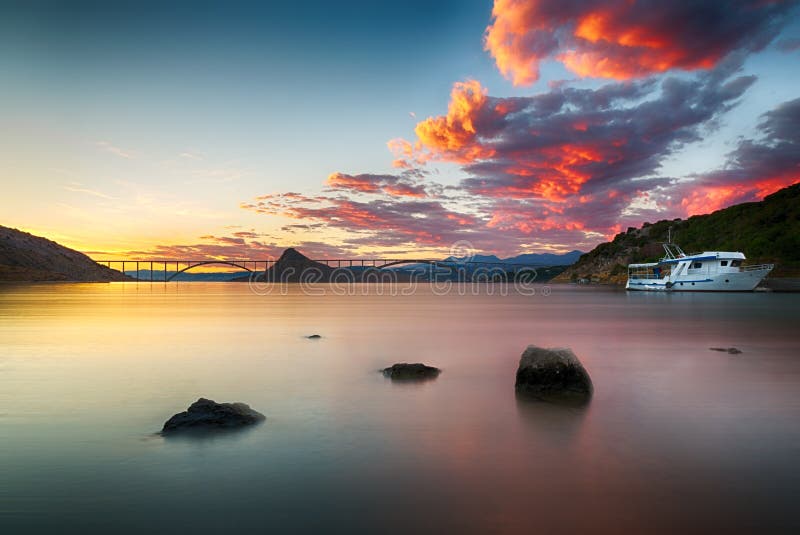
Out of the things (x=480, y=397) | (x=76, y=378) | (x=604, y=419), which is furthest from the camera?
(x=76, y=378)

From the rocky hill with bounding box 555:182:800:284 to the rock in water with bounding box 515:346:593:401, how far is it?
419ft

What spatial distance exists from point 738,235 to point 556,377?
151 m

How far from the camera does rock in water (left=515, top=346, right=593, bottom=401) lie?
13.4m

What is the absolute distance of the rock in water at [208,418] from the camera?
33.4 ft

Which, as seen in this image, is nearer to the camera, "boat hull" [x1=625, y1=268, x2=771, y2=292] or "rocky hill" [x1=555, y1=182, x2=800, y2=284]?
"boat hull" [x1=625, y1=268, x2=771, y2=292]

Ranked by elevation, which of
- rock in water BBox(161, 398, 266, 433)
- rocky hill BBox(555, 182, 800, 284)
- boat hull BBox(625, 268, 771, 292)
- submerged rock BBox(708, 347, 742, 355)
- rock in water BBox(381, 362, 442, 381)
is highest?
rocky hill BBox(555, 182, 800, 284)

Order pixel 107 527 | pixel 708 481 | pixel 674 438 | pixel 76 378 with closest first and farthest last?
pixel 107 527, pixel 708 481, pixel 674 438, pixel 76 378

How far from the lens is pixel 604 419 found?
11477 millimetres

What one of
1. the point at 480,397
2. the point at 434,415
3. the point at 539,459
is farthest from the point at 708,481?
the point at 480,397

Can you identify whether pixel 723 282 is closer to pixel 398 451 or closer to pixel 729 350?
pixel 729 350

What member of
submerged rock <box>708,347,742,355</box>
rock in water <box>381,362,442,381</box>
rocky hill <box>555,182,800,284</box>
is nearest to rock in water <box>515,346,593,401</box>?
rock in water <box>381,362,442,381</box>

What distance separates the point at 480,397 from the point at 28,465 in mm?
10427

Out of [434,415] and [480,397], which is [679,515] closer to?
[434,415]

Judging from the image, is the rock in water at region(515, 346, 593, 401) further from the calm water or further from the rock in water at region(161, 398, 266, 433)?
the rock in water at region(161, 398, 266, 433)
